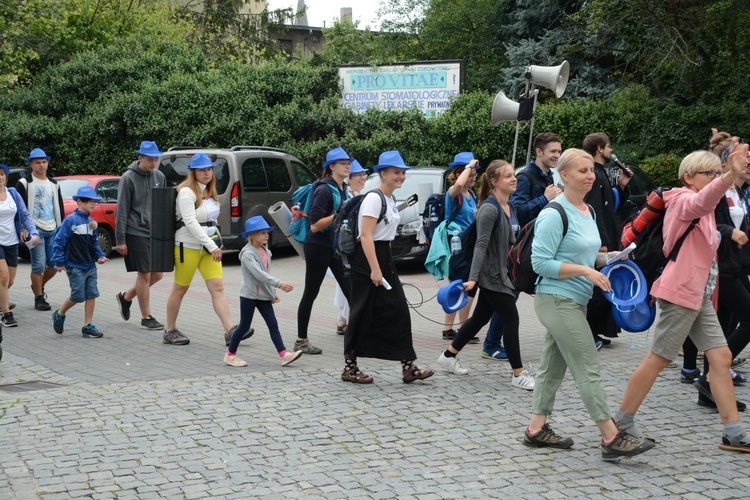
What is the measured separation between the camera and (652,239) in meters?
5.93

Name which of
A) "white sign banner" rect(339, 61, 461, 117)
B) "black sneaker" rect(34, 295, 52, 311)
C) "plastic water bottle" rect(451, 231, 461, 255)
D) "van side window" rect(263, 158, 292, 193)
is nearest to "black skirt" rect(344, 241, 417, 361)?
"plastic water bottle" rect(451, 231, 461, 255)

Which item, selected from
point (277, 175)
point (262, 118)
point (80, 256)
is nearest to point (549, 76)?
point (80, 256)

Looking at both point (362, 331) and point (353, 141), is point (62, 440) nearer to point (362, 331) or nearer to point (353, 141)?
point (362, 331)

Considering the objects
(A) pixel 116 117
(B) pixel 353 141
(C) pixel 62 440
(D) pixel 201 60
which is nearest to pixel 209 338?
(C) pixel 62 440

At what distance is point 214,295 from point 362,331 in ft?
7.28

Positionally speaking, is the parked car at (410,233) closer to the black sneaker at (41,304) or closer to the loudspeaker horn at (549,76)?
the loudspeaker horn at (549,76)

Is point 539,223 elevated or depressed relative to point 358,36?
depressed

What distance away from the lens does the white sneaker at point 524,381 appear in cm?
703

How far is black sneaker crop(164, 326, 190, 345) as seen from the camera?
8.98 m

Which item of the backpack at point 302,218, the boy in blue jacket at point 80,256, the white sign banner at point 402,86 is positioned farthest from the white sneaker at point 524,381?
the white sign banner at point 402,86

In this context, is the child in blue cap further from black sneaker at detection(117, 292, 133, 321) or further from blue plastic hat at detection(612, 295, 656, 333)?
blue plastic hat at detection(612, 295, 656, 333)

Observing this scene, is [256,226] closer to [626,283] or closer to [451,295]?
[451,295]

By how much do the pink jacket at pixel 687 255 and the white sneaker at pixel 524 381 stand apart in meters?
1.71

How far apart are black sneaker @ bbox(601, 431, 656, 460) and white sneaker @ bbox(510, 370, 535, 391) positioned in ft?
5.76
